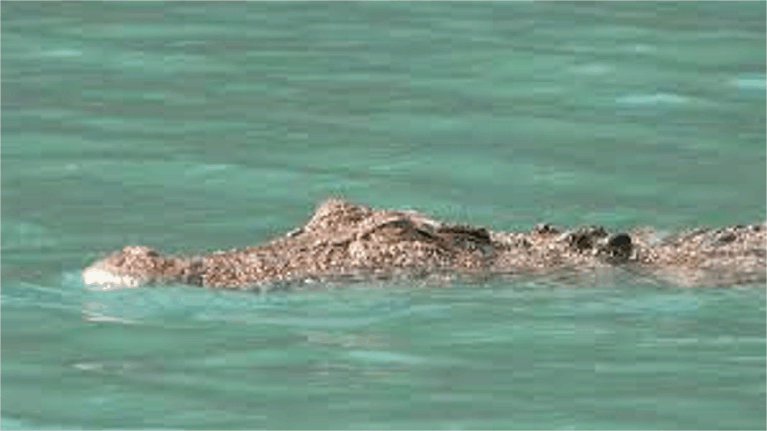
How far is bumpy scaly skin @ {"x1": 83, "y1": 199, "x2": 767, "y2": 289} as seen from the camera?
456 inches

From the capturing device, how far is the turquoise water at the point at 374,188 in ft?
32.8

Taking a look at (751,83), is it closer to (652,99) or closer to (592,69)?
(652,99)

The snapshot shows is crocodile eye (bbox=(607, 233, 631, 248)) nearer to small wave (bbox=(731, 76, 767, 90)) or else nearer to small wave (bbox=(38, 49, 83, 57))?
small wave (bbox=(731, 76, 767, 90))

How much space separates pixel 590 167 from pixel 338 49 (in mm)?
3974

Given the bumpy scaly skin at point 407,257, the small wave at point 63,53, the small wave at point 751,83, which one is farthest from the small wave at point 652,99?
the bumpy scaly skin at point 407,257

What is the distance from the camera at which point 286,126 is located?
16891 millimetres

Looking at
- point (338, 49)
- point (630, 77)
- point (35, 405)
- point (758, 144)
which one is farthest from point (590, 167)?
point (35, 405)

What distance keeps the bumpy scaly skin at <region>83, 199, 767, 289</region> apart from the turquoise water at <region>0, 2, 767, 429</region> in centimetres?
15

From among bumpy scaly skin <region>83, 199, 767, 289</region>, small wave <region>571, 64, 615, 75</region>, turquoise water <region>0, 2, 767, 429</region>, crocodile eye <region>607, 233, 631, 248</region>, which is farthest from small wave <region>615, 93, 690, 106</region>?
crocodile eye <region>607, 233, 631, 248</region>

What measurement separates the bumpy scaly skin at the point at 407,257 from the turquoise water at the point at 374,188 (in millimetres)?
155

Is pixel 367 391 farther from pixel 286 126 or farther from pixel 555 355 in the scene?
pixel 286 126

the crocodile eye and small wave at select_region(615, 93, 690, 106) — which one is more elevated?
small wave at select_region(615, 93, 690, 106)

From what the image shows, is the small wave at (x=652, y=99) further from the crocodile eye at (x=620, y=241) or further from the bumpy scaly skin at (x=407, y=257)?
the crocodile eye at (x=620, y=241)

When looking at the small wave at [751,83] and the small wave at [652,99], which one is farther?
the small wave at [751,83]
